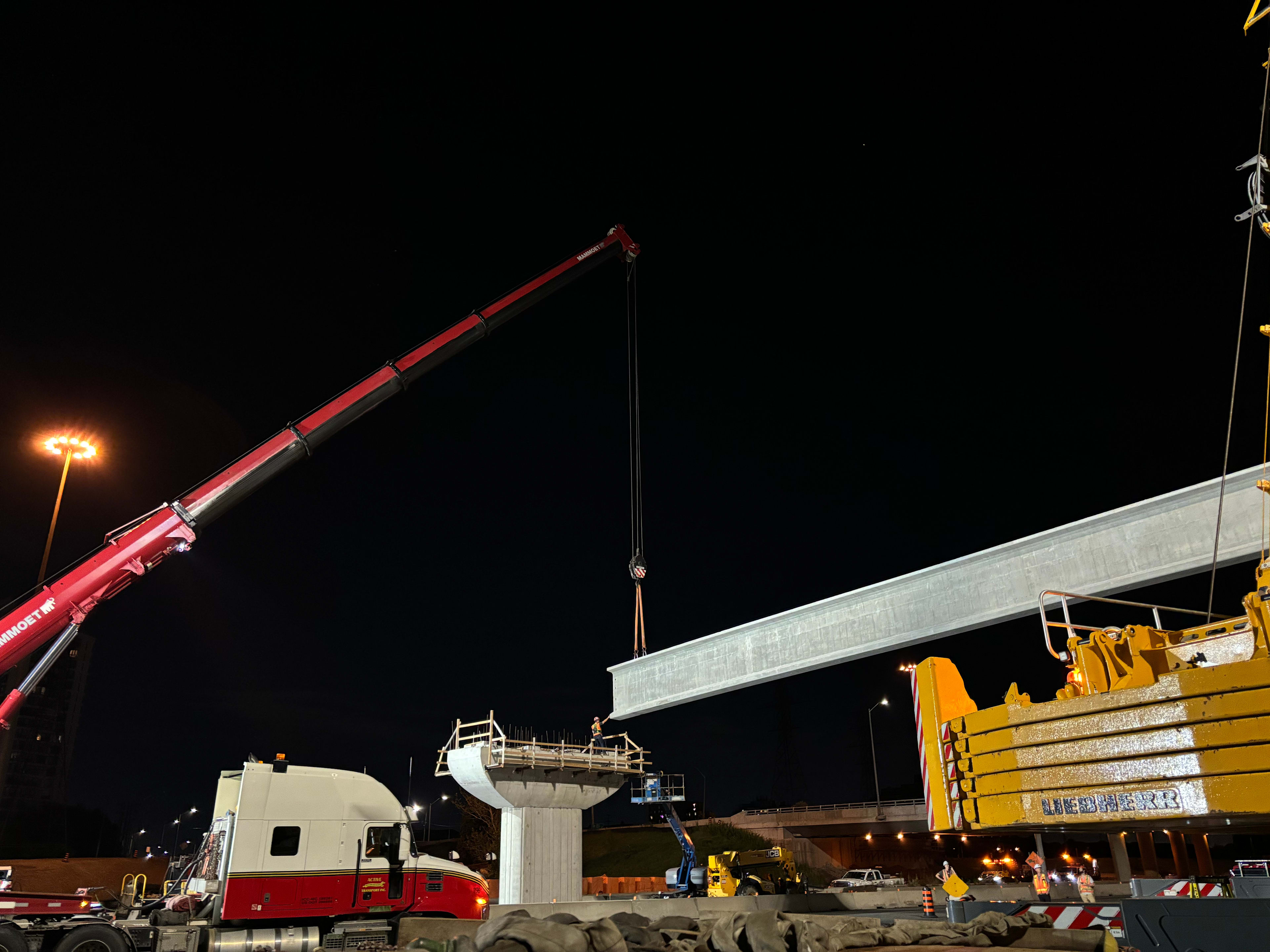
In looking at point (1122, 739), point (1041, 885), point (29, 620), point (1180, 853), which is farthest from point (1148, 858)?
point (29, 620)

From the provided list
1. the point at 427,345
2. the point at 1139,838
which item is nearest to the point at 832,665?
the point at 427,345

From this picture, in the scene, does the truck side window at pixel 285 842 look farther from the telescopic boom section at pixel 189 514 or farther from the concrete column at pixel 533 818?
the concrete column at pixel 533 818

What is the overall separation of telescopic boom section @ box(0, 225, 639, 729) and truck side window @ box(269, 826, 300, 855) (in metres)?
6.45

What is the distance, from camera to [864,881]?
135 ft

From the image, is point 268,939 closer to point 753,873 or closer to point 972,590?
point 972,590

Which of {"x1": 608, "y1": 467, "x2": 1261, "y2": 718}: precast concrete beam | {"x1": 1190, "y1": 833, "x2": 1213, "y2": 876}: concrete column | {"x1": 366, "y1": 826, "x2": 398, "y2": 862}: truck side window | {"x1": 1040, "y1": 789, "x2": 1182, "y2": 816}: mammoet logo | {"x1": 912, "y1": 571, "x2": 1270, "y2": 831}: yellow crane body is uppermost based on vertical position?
{"x1": 608, "y1": 467, "x2": 1261, "y2": 718}: precast concrete beam

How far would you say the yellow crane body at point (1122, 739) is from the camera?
A: 18.1 feet

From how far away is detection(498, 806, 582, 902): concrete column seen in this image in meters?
24.1

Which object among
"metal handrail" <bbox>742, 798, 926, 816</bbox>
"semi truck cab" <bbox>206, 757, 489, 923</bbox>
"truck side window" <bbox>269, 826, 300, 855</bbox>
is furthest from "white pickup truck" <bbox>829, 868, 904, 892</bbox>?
"truck side window" <bbox>269, 826, 300, 855</bbox>

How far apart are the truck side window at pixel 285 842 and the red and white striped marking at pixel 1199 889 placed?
13563mm

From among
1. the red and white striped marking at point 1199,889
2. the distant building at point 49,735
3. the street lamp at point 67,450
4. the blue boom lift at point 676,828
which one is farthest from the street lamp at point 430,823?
the distant building at point 49,735

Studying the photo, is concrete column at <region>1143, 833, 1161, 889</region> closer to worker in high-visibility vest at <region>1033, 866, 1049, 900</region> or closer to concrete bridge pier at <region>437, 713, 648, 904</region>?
worker in high-visibility vest at <region>1033, 866, 1049, 900</region>

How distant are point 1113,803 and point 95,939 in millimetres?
14754

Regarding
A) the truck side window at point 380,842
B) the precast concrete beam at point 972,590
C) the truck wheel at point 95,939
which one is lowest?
the truck wheel at point 95,939
